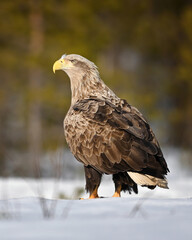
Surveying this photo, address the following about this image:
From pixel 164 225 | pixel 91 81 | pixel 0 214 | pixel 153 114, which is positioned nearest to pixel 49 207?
pixel 0 214

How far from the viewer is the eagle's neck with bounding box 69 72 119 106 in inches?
245

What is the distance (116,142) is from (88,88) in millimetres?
Answer: 1200

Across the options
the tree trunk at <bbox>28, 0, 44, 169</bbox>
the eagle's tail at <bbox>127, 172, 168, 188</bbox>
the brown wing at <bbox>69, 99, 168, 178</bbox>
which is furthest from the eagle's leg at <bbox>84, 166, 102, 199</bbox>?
the tree trunk at <bbox>28, 0, 44, 169</bbox>

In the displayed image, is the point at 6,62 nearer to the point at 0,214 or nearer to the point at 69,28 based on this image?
the point at 69,28

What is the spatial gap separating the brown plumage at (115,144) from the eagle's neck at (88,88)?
0.28 m

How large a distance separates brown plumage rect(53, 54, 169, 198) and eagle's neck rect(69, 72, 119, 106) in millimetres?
281

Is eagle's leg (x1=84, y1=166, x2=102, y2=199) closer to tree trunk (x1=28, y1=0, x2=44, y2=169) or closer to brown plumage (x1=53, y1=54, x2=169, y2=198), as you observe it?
brown plumage (x1=53, y1=54, x2=169, y2=198)

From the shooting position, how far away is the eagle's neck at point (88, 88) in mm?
6215

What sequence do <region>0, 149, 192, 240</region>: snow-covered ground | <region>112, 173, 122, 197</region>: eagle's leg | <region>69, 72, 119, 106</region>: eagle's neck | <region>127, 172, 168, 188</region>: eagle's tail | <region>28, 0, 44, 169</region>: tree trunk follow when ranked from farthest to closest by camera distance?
<region>28, 0, 44, 169</region>: tree trunk → <region>69, 72, 119, 106</region>: eagle's neck → <region>112, 173, 122, 197</region>: eagle's leg → <region>127, 172, 168, 188</region>: eagle's tail → <region>0, 149, 192, 240</region>: snow-covered ground

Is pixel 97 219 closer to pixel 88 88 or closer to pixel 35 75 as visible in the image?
pixel 88 88

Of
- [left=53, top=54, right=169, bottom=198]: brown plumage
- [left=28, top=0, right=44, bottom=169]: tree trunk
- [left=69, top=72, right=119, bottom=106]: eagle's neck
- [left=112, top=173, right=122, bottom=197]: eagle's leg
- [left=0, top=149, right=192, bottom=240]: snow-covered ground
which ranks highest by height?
[left=28, top=0, right=44, bottom=169]: tree trunk

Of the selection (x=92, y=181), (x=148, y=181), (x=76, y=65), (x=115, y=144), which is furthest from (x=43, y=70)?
(x=148, y=181)

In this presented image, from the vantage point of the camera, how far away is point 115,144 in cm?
535

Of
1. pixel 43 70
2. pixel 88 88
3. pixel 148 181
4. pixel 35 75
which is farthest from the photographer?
pixel 35 75
